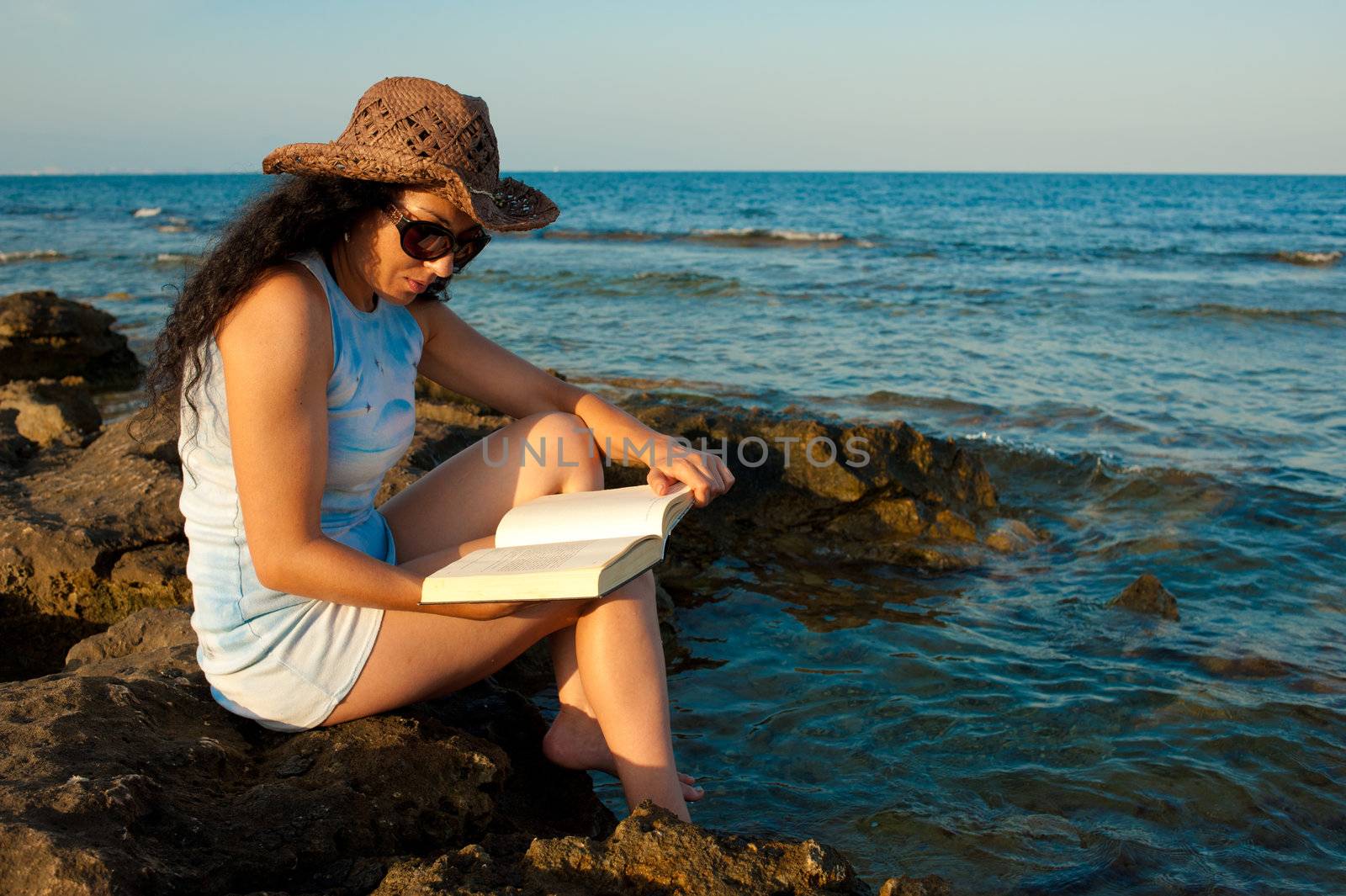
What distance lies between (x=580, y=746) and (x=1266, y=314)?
13213mm

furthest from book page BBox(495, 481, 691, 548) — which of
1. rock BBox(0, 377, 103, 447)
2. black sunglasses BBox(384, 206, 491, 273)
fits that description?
rock BBox(0, 377, 103, 447)

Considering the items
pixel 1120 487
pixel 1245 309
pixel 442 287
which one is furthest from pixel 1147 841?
pixel 1245 309

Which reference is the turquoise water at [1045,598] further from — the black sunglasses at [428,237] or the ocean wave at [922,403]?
the black sunglasses at [428,237]

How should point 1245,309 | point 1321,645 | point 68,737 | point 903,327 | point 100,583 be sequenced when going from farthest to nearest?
point 1245,309 → point 903,327 → point 1321,645 → point 100,583 → point 68,737

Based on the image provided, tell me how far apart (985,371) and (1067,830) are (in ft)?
24.1

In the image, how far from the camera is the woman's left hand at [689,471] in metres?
2.66

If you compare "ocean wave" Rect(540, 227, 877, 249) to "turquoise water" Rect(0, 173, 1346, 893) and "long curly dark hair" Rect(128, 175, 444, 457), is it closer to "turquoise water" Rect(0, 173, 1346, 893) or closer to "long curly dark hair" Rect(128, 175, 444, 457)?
"turquoise water" Rect(0, 173, 1346, 893)

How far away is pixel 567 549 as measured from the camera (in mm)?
2176

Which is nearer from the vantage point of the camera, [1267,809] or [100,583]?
[1267,809]

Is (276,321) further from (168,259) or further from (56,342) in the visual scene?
(168,259)

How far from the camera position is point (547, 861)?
185 centimetres

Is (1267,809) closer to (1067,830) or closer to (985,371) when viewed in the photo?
(1067,830)

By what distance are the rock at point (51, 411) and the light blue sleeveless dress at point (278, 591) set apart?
3.37 metres

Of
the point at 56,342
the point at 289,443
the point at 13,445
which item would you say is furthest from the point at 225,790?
the point at 56,342
